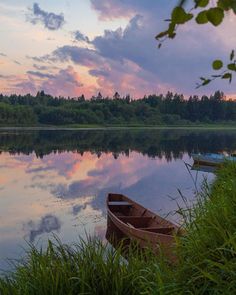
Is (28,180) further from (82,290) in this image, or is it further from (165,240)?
(82,290)

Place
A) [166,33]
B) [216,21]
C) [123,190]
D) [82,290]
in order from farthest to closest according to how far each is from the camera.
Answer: [123,190] → [82,290] → [166,33] → [216,21]

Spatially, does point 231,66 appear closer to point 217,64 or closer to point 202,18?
point 217,64

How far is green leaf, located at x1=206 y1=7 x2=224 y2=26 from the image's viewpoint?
4.54 feet

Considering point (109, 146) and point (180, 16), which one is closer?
point (180, 16)

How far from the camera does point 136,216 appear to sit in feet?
48.8

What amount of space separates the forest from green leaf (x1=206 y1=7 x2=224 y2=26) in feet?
400

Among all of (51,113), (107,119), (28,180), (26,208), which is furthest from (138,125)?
(26,208)

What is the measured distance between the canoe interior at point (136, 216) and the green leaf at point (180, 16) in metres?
8.96

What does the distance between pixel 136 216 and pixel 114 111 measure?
416 ft

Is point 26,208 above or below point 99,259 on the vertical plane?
below

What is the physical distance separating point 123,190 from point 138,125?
116997mm

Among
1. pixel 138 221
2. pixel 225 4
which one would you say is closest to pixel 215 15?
pixel 225 4

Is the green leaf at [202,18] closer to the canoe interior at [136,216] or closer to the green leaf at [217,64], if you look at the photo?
the green leaf at [217,64]

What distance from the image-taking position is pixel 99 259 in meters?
5.03
